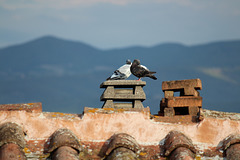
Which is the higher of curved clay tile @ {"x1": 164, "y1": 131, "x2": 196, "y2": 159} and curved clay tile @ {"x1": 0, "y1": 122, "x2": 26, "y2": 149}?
curved clay tile @ {"x1": 0, "y1": 122, "x2": 26, "y2": 149}

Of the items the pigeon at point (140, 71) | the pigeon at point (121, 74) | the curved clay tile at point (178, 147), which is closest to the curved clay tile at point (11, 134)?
the curved clay tile at point (178, 147)

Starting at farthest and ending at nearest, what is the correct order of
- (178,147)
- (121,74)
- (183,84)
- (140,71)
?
1. (121,74)
2. (140,71)
3. (183,84)
4. (178,147)

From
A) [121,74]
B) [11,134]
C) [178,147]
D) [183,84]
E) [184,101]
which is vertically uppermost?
[121,74]

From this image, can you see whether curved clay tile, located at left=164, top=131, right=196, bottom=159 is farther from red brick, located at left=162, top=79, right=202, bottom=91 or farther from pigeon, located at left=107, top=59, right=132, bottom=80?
pigeon, located at left=107, top=59, right=132, bottom=80

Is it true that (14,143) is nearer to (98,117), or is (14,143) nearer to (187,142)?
(98,117)

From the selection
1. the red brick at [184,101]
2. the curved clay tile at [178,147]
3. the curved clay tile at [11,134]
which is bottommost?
the curved clay tile at [178,147]

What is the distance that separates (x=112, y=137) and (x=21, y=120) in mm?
2193

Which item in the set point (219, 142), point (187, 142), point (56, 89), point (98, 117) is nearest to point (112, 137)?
point (98, 117)

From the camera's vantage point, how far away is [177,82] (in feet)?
37.4


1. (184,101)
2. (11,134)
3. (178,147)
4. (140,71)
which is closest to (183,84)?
(184,101)

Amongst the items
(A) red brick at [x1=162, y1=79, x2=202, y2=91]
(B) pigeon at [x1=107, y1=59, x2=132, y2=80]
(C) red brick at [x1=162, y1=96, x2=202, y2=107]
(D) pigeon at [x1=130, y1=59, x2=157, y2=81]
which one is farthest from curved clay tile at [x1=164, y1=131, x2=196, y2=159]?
(B) pigeon at [x1=107, y1=59, x2=132, y2=80]

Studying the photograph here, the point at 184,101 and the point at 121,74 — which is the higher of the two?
the point at 121,74

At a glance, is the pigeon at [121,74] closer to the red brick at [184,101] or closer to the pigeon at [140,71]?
the pigeon at [140,71]

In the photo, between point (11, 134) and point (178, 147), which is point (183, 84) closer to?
point (178, 147)
